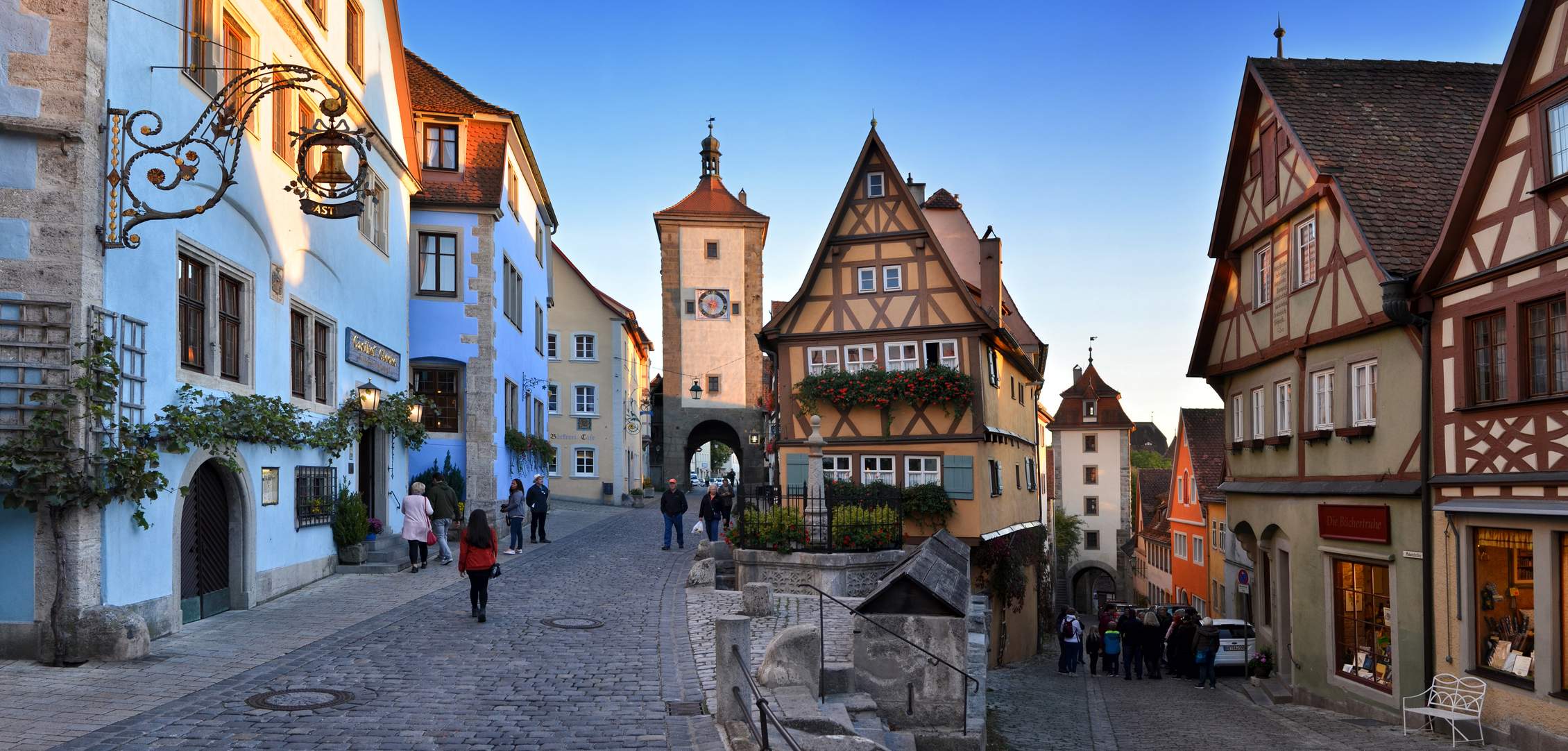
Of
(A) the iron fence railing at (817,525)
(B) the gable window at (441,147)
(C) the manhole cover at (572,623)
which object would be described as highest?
(B) the gable window at (441,147)

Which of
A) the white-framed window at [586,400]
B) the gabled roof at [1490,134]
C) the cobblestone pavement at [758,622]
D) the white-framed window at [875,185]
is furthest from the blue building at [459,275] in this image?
the white-framed window at [586,400]

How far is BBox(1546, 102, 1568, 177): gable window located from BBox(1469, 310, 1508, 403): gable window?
1826 mm

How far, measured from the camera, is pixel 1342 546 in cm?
1803

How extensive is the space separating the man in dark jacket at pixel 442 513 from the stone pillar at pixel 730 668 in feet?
41.2

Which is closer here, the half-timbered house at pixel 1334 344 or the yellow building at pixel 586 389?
the half-timbered house at pixel 1334 344

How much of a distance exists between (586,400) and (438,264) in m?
25.5

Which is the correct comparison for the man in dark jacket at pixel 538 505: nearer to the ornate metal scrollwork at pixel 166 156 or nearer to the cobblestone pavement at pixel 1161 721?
the cobblestone pavement at pixel 1161 721

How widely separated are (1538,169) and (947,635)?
9.17m

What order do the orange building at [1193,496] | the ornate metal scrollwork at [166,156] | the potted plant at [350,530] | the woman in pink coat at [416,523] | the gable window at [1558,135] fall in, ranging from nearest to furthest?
the ornate metal scrollwork at [166,156] < the gable window at [1558,135] < the potted plant at [350,530] < the woman in pink coat at [416,523] < the orange building at [1193,496]

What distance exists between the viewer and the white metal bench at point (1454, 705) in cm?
1444

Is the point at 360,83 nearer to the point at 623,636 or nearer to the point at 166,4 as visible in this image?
the point at 166,4

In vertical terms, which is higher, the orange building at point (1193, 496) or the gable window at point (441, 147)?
the gable window at point (441, 147)

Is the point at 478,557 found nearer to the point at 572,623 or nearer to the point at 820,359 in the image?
the point at 572,623

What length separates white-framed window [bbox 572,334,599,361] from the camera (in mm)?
52312
